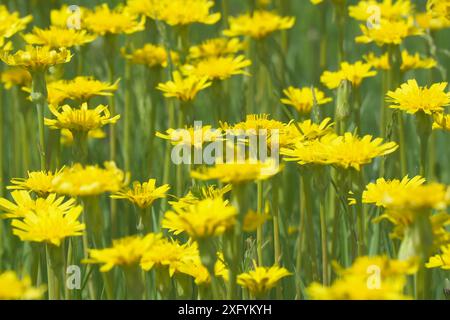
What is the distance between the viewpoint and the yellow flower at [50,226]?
4.11ft

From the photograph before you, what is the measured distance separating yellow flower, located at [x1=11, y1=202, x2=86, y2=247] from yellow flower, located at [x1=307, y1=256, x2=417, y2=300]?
40 centimetres

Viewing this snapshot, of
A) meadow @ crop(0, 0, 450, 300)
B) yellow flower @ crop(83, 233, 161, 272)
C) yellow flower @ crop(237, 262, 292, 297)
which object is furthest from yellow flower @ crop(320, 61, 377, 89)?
yellow flower @ crop(83, 233, 161, 272)

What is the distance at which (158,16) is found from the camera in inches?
77.4

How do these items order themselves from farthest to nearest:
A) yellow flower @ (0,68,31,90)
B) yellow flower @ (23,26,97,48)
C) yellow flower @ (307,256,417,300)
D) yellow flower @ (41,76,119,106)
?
yellow flower @ (0,68,31,90)
yellow flower @ (23,26,97,48)
yellow flower @ (41,76,119,106)
yellow flower @ (307,256,417,300)

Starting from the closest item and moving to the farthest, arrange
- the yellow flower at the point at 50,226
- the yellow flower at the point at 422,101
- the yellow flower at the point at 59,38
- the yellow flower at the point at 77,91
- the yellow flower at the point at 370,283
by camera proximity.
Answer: the yellow flower at the point at 370,283
the yellow flower at the point at 50,226
the yellow flower at the point at 422,101
the yellow flower at the point at 77,91
the yellow flower at the point at 59,38

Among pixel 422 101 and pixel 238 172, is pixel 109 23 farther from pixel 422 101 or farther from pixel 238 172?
pixel 238 172

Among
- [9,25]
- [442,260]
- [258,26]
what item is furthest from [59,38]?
[442,260]

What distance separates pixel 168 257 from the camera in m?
1.29

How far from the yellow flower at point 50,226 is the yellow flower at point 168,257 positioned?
0.36ft

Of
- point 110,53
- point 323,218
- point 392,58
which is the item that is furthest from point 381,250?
point 110,53

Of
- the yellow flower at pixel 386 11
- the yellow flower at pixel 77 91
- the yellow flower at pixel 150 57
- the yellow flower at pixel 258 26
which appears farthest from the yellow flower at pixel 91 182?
the yellow flower at pixel 386 11

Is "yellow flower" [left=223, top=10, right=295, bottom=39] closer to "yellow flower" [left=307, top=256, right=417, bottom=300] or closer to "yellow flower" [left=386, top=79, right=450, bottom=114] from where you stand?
"yellow flower" [left=386, top=79, right=450, bottom=114]

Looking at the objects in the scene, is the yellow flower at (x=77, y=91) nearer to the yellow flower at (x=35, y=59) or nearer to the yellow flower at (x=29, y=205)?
the yellow flower at (x=35, y=59)

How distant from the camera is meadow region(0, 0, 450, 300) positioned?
1197 mm
